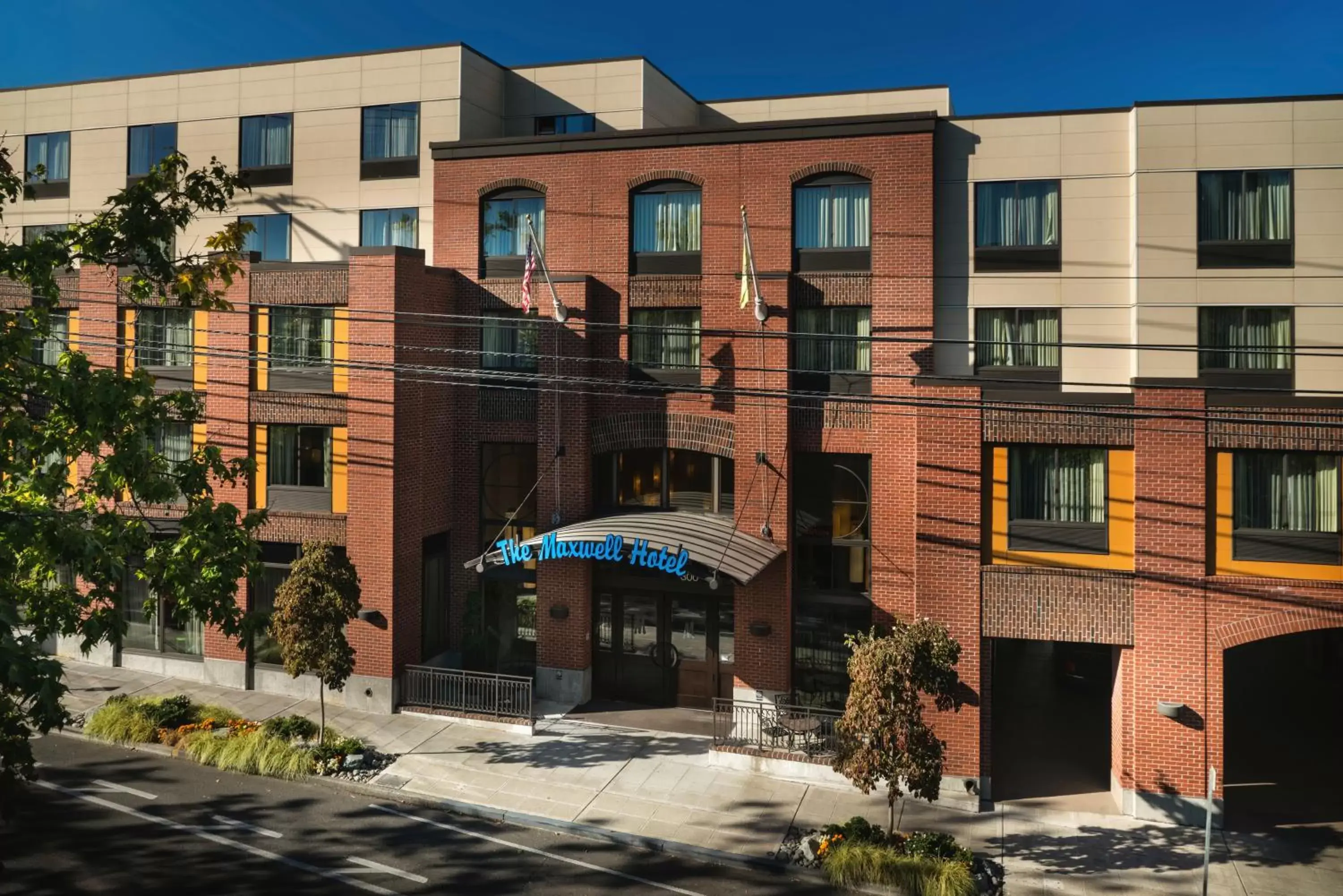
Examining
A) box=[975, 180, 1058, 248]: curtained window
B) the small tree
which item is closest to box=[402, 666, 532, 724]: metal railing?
the small tree

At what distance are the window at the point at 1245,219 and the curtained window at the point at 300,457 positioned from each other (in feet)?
65.2

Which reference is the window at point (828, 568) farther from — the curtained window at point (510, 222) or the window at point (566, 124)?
the window at point (566, 124)

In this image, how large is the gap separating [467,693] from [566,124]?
16.1 m

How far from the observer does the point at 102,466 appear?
1182 centimetres

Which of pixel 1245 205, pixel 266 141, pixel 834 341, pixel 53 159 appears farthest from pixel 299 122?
pixel 1245 205

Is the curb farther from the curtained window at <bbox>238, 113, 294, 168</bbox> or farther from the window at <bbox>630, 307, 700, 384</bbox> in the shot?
the curtained window at <bbox>238, 113, 294, 168</bbox>

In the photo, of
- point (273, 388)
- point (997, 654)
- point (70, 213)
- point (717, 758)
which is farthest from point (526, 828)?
point (70, 213)

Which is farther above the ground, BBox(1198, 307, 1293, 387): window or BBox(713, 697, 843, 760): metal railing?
BBox(1198, 307, 1293, 387): window

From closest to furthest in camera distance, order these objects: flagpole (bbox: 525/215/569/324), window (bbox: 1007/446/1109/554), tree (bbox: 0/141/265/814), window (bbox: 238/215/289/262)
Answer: tree (bbox: 0/141/265/814)
window (bbox: 1007/446/1109/554)
flagpole (bbox: 525/215/569/324)
window (bbox: 238/215/289/262)

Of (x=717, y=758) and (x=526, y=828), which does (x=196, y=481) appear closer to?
(x=526, y=828)

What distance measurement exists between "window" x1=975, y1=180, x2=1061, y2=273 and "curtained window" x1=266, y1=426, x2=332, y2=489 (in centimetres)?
1566

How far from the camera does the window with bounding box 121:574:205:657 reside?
80.1ft

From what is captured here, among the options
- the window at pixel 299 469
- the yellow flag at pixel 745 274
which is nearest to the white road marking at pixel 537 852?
Result: the window at pixel 299 469

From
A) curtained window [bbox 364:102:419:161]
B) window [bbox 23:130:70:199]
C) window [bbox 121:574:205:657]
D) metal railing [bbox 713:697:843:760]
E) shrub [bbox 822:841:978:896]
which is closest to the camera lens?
shrub [bbox 822:841:978:896]
